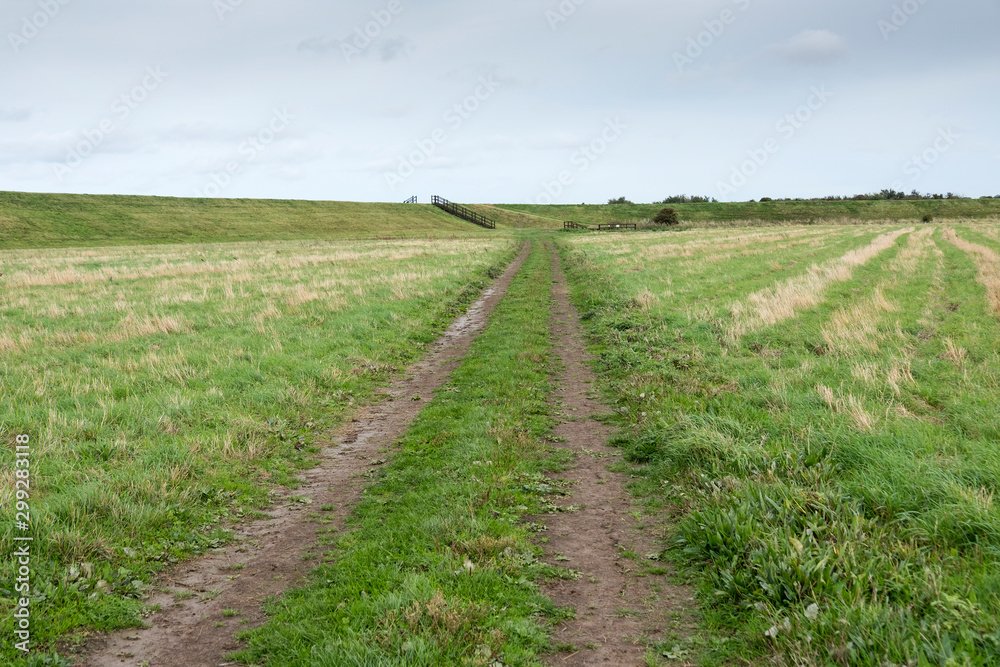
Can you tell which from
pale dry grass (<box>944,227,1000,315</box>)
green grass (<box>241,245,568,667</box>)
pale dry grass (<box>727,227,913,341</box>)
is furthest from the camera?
pale dry grass (<box>944,227,1000,315</box>)

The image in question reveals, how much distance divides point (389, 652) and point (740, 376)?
8.36 meters

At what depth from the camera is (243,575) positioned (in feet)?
19.4

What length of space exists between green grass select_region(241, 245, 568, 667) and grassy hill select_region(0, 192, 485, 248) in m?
71.0

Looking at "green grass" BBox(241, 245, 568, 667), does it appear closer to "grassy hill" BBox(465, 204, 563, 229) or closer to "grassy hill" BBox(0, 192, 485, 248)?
"grassy hill" BBox(0, 192, 485, 248)

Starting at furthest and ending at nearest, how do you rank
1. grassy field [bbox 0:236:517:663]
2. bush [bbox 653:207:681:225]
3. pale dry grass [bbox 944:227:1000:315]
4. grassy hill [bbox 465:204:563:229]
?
grassy hill [bbox 465:204:563:229]
bush [bbox 653:207:681:225]
pale dry grass [bbox 944:227:1000:315]
grassy field [bbox 0:236:517:663]

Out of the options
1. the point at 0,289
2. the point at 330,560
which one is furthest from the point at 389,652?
the point at 0,289

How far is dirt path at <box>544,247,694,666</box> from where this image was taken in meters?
4.73

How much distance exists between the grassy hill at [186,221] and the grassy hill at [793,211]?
39.9 metres

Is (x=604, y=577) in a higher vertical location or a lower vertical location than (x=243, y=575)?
higher

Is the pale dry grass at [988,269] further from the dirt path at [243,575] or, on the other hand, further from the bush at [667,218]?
the bush at [667,218]

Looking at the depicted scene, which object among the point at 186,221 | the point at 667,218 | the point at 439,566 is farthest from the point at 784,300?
the point at 667,218

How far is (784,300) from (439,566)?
15.6m

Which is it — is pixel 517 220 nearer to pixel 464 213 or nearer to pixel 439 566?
pixel 464 213

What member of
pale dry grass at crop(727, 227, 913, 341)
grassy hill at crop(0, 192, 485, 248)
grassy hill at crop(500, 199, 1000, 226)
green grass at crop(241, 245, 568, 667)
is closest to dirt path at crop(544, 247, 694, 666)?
green grass at crop(241, 245, 568, 667)
